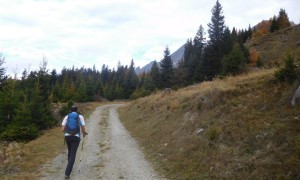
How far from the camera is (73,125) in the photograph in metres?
11.4

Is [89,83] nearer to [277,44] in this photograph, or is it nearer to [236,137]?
[277,44]

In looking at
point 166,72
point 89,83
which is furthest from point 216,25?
point 89,83

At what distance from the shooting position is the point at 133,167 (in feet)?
42.3

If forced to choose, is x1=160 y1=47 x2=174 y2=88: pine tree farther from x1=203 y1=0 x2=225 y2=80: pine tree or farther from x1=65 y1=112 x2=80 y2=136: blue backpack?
x1=65 y1=112 x2=80 y2=136: blue backpack

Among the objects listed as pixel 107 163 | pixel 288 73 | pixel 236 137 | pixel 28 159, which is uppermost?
pixel 288 73

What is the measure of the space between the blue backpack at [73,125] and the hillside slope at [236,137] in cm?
380

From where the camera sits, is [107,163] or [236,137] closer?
[236,137]

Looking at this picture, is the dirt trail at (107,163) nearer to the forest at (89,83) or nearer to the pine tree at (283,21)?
the forest at (89,83)

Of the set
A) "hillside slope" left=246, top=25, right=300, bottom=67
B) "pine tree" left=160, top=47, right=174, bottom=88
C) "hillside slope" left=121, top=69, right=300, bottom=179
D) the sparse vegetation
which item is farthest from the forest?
the sparse vegetation

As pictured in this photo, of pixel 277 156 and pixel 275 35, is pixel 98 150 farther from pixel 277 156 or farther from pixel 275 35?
pixel 275 35

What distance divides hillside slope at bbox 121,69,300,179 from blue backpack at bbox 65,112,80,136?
380 centimetres

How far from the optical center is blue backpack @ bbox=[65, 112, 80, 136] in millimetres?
11406

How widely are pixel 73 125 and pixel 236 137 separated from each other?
20.4 feet

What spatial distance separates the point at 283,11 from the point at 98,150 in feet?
343
